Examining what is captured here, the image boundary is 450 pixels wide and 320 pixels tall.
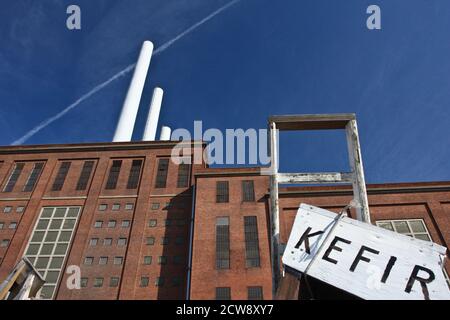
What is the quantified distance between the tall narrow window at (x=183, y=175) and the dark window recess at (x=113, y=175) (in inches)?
277

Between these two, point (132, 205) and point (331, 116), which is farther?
point (132, 205)

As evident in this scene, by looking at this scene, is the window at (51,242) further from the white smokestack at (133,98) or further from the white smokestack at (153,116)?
the white smokestack at (153,116)

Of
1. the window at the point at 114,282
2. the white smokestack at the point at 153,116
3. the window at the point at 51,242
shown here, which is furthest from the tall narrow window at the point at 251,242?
the white smokestack at the point at 153,116

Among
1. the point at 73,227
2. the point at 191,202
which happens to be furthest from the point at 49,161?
the point at 191,202

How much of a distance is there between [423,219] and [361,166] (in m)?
32.7

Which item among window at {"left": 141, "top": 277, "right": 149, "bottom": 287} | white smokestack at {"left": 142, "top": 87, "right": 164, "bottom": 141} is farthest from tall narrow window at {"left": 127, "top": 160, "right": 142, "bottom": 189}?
white smokestack at {"left": 142, "top": 87, "right": 164, "bottom": 141}

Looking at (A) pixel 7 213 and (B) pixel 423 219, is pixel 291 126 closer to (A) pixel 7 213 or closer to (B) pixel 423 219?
(B) pixel 423 219

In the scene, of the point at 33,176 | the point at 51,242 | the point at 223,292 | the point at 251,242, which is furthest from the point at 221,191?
the point at 33,176

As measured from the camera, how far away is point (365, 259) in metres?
3.56

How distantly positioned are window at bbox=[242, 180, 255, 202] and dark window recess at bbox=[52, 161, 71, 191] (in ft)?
66.2

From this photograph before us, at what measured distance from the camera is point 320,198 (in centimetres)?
3456

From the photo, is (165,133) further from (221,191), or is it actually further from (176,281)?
(176,281)

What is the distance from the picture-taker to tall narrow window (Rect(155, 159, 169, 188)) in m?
38.1

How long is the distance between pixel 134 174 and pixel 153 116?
24.3 m
